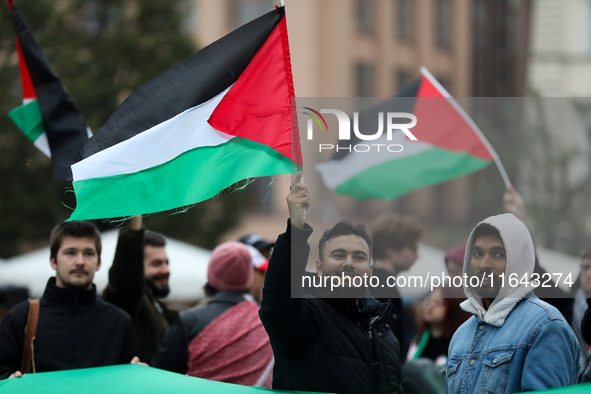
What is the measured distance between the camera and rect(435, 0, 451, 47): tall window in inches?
1074

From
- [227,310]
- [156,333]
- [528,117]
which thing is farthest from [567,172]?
[156,333]

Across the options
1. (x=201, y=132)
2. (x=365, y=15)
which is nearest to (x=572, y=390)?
(x=201, y=132)

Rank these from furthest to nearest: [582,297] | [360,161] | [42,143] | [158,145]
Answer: [42,143] → [360,161] → [582,297] → [158,145]

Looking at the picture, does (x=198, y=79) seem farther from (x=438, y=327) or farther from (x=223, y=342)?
(x=438, y=327)

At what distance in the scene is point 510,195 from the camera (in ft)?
13.5

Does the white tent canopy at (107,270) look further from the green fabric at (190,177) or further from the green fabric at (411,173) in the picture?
the green fabric at (190,177)

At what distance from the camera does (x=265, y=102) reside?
11.4ft

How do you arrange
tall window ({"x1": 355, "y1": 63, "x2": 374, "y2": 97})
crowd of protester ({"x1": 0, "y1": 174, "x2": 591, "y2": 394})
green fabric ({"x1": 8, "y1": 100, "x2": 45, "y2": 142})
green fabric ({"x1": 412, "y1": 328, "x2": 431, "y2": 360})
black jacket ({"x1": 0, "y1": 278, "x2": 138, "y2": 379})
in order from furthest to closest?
tall window ({"x1": 355, "y1": 63, "x2": 374, "y2": 97}), green fabric ({"x1": 412, "y1": 328, "x2": 431, "y2": 360}), green fabric ({"x1": 8, "y1": 100, "x2": 45, "y2": 142}), black jacket ({"x1": 0, "y1": 278, "x2": 138, "y2": 379}), crowd of protester ({"x1": 0, "y1": 174, "x2": 591, "y2": 394})

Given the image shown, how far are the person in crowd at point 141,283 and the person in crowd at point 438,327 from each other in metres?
1.74

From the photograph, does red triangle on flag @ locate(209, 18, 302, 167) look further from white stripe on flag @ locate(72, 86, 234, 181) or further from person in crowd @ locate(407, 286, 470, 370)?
person in crowd @ locate(407, 286, 470, 370)

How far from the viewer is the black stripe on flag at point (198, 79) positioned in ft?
11.2

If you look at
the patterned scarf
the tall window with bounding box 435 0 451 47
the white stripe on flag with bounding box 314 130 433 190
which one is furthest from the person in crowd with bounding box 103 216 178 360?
the tall window with bounding box 435 0 451 47

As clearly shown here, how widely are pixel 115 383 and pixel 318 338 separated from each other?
→ 972 mm

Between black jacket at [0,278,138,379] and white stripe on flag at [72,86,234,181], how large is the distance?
0.84 metres
